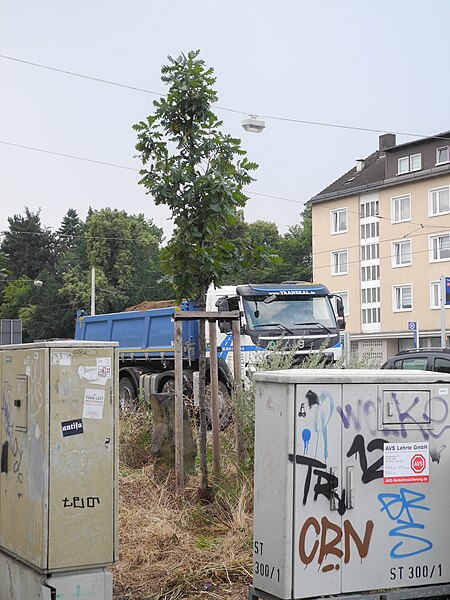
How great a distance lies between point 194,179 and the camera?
989 cm

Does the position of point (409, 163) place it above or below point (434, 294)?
above

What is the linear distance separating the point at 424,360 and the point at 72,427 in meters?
12.3

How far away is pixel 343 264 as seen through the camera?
6347cm

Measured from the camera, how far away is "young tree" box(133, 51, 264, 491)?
9.80m

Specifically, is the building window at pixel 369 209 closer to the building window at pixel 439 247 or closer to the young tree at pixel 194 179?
the building window at pixel 439 247

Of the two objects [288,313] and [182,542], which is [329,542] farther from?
[288,313]

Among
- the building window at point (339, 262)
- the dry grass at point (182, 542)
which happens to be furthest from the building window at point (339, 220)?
the dry grass at point (182, 542)

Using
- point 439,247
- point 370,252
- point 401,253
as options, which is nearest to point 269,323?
point 439,247

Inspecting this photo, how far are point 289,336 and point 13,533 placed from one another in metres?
11.0

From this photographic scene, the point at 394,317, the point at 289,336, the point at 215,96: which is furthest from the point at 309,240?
the point at 215,96

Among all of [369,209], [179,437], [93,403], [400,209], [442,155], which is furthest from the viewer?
[369,209]

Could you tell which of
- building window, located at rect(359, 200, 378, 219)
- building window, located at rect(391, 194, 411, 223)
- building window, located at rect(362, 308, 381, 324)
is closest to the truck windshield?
building window, located at rect(391, 194, 411, 223)

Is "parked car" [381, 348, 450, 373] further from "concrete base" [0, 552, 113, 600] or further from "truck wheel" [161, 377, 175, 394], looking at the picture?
"concrete base" [0, 552, 113, 600]

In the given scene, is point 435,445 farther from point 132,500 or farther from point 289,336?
point 289,336
